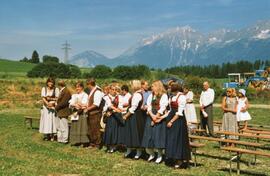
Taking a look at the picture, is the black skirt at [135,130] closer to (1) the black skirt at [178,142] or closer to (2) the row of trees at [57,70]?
(1) the black skirt at [178,142]

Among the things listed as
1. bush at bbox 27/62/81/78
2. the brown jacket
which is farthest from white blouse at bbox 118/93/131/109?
bush at bbox 27/62/81/78

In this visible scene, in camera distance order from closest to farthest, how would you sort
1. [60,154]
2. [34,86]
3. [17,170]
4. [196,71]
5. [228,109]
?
[17,170]
[60,154]
[228,109]
[34,86]
[196,71]

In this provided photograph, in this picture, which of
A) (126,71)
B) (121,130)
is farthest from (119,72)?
(121,130)

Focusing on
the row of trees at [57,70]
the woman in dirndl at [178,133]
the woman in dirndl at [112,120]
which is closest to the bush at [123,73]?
the row of trees at [57,70]

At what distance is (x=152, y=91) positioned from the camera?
9.90m

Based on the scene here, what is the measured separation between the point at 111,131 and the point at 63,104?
246 centimetres

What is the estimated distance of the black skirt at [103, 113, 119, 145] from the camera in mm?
11031

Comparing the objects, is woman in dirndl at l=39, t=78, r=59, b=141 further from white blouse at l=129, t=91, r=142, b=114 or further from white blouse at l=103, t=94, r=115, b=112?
white blouse at l=129, t=91, r=142, b=114

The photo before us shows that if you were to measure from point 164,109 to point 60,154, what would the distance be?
3101 mm

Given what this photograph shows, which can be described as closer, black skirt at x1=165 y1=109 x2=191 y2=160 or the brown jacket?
black skirt at x1=165 y1=109 x2=191 y2=160

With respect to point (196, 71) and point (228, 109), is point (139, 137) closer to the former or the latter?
point (228, 109)

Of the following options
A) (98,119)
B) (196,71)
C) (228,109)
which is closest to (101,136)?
(98,119)

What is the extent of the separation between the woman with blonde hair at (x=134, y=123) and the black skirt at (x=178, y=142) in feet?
4.63

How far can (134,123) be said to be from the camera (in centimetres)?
1058
